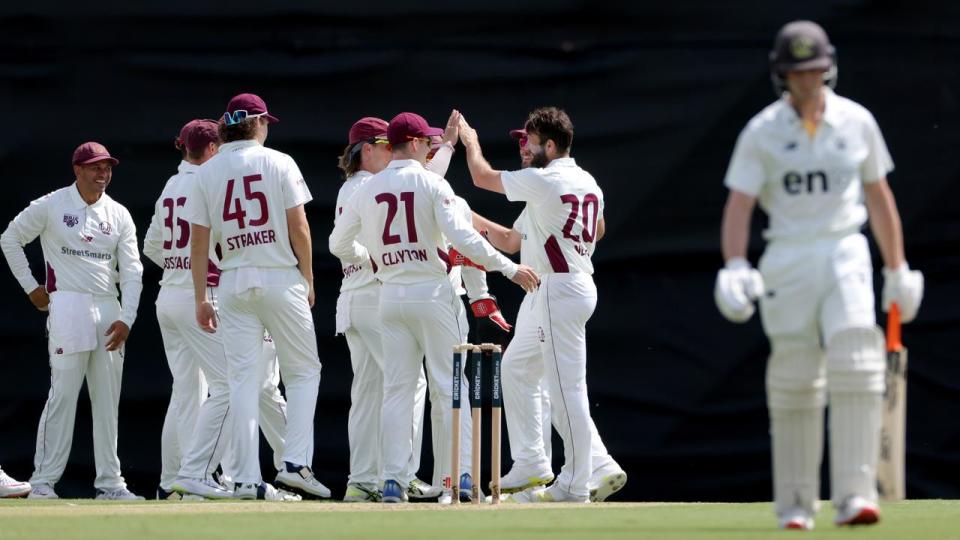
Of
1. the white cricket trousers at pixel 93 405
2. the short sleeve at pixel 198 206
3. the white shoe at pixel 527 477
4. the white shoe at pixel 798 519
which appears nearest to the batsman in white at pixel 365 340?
the white shoe at pixel 527 477

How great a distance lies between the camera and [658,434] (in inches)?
383

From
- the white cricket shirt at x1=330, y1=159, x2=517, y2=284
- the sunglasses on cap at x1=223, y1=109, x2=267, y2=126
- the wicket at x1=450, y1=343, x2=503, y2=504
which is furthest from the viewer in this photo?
the sunglasses on cap at x1=223, y1=109, x2=267, y2=126

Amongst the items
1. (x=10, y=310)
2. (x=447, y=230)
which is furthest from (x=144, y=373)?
(x=447, y=230)

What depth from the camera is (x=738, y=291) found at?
5.24 meters

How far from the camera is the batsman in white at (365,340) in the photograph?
8.41 m

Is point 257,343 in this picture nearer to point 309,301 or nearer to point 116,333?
point 309,301

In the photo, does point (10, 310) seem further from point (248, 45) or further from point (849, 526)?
point (849, 526)

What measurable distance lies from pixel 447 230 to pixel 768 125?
96.5 inches

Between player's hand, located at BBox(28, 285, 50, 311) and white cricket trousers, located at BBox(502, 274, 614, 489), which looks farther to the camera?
player's hand, located at BBox(28, 285, 50, 311)

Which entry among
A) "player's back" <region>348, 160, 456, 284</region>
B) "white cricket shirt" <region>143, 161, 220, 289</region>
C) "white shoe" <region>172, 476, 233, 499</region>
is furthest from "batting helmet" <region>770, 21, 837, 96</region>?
"white cricket shirt" <region>143, 161, 220, 289</region>

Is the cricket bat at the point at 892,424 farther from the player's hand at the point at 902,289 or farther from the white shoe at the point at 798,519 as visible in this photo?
the white shoe at the point at 798,519

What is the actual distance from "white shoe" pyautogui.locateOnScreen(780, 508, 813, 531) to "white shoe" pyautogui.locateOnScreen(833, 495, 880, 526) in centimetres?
14

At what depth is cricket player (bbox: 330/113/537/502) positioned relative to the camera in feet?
25.4

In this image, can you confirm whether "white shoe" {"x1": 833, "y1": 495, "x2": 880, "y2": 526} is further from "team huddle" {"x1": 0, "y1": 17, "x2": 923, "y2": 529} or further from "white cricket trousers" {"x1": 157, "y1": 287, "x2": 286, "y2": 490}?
"white cricket trousers" {"x1": 157, "y1": 287, "x2": 286, "y2": 490}
